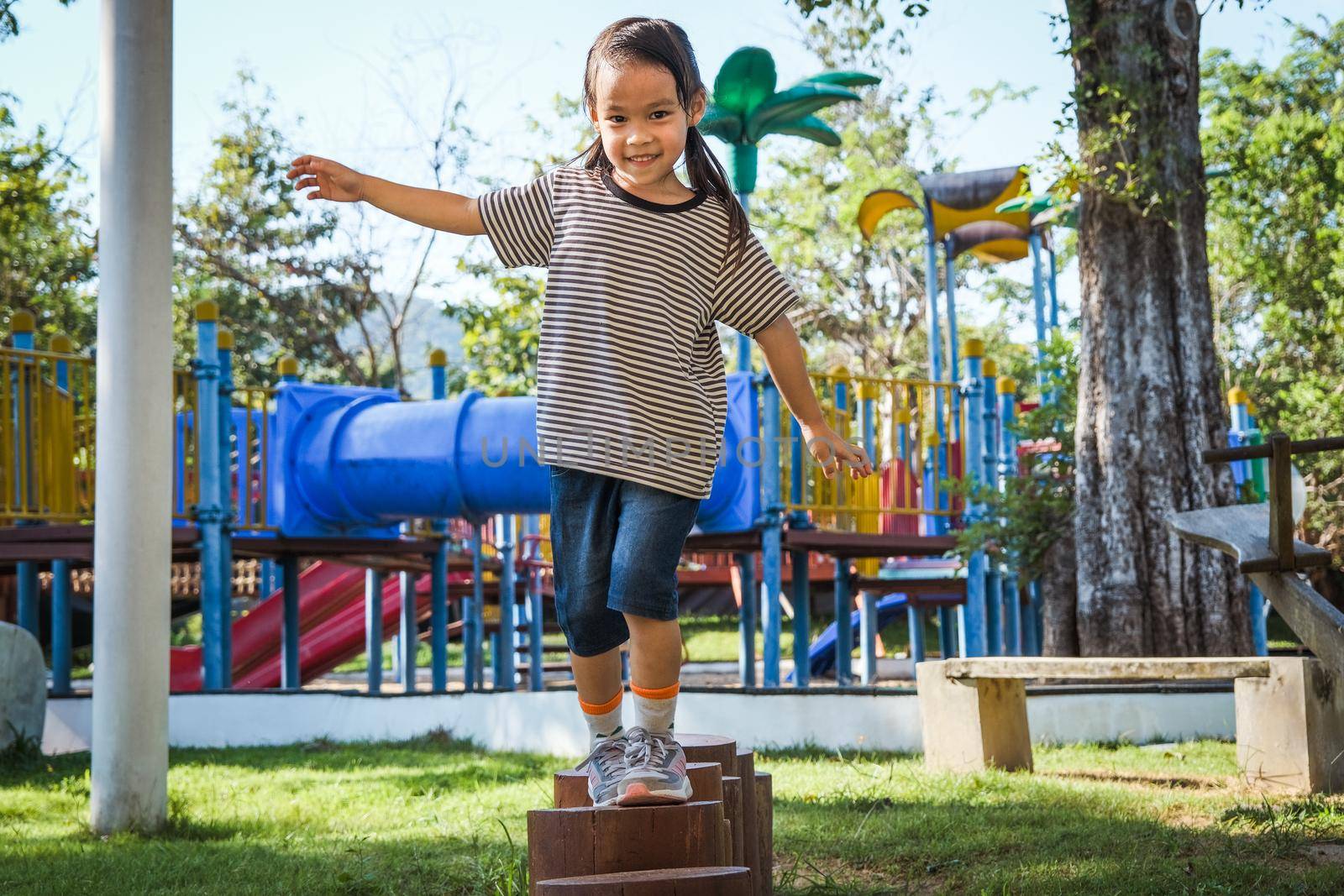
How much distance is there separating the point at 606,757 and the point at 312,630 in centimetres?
1330

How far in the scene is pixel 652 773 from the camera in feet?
8.54

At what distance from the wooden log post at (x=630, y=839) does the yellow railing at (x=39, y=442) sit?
24.4ft

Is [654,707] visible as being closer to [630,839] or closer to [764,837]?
[630,839]

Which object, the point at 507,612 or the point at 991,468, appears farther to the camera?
the point at 507,612

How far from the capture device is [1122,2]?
8297mm

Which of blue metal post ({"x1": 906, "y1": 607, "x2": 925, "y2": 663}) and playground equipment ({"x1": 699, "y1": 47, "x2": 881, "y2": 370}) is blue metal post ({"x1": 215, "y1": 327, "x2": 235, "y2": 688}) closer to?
playground equipment ({"x1": 699, "y1": 47, "x2": 881, "y2": 370})

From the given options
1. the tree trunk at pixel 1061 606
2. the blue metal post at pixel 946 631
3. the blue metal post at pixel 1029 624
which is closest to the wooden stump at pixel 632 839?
the tree trunk at pixel 1061 606

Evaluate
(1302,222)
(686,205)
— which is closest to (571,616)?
(686,205)

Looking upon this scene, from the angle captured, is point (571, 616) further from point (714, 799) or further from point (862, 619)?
point (862, 619)

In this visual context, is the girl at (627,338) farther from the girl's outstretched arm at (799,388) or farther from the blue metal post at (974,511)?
the blue metal post at (974,511)

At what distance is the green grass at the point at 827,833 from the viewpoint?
3602 millimetres

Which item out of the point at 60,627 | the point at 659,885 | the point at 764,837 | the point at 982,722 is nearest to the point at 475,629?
the point at 60,627

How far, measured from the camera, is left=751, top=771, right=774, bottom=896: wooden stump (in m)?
Result: 3.23

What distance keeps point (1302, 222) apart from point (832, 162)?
31.6 feet
